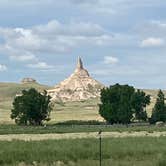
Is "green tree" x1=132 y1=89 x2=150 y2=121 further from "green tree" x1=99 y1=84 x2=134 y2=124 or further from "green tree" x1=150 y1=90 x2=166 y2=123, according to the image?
"green tree" x1=150 y1=90 x2=166 y2=123

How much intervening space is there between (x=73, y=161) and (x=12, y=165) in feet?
11.7

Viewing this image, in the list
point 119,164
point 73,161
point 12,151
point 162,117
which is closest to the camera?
point 119,164

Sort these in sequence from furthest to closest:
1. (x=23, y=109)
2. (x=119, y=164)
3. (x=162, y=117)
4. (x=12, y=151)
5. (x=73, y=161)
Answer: (x=162, y=117) → (x=23, y=109) → (x=12, y=151) → (x=73, y=161) → (x=119, y=164)

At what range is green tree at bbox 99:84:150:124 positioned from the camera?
401ft

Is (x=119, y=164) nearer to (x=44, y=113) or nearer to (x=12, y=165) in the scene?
(x=12, y=165)

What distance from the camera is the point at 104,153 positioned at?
30.7 meters

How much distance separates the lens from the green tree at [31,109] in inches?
4729

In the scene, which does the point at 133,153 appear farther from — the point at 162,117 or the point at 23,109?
the point at 162,117

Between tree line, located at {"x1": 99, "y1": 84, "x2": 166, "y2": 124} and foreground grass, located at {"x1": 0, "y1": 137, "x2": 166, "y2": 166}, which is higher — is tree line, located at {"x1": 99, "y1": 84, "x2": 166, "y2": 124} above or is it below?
above

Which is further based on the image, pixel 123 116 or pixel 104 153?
pixel 123 116

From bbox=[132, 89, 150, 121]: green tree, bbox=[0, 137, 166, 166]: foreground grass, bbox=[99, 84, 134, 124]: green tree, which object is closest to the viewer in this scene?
bbox=[0, 137, 166, 166]: foreground grass

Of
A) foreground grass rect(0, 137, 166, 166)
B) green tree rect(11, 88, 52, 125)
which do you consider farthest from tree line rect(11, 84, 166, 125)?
foreground grass rect(0, 137, 166, 166)

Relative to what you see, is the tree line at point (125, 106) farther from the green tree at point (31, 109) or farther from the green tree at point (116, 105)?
the green tree at point (31, 109)

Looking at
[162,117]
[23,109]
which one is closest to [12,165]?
[23,109]
